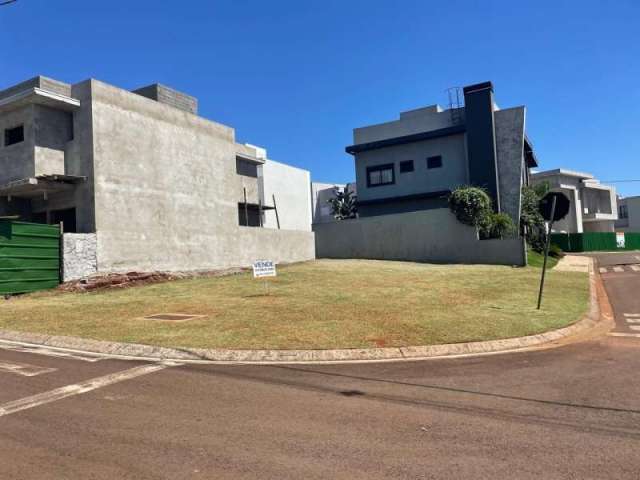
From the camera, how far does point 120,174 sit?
21141 mm

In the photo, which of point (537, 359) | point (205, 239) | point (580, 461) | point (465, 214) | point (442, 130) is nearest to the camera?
point (580, 461)

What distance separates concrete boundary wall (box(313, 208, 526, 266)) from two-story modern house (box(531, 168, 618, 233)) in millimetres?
24669

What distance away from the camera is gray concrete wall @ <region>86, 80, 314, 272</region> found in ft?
67.6

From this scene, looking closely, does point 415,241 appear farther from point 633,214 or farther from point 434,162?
point 633,214

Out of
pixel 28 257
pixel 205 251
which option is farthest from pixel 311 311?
pixel 205 251

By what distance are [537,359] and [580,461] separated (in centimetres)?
408

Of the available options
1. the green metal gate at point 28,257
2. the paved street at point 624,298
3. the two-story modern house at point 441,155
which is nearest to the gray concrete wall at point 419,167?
the two-story modern house at point 441,155

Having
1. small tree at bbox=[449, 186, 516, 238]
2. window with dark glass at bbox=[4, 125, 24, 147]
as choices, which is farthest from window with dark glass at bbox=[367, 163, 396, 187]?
window with dark glass at bbox=[4, 125, 24, 147]

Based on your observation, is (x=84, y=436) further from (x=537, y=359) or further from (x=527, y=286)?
(x=527, y=286)

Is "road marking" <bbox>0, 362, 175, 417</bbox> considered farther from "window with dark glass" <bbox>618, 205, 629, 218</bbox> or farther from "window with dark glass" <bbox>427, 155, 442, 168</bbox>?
"window with dark glass" <bbox>618, 205, 629, 218</bbox>

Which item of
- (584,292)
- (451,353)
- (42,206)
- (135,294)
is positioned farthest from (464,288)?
(42,206)

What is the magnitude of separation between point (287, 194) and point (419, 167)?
13.4m

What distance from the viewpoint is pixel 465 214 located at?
103ft

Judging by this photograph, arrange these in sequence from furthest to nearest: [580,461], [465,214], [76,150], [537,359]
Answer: [465,214], [76,150], [537,359], [580,461]
